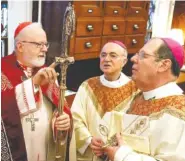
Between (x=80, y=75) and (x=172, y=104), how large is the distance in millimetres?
1771

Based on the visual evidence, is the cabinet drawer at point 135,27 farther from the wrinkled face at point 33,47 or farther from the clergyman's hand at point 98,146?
the clergyman's hand at point 98,146

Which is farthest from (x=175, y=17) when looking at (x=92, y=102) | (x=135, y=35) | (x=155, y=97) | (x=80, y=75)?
(x=155, y=97)

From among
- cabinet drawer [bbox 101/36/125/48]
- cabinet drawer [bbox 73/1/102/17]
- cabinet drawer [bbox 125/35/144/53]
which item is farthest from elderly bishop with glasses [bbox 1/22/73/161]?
cabinet drawer [bbox 125/35/144/53]

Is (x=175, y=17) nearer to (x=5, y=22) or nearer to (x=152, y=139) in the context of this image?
(x=5, y=22)

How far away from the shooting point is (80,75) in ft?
10.2

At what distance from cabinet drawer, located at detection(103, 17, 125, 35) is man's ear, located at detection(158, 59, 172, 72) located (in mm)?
1411

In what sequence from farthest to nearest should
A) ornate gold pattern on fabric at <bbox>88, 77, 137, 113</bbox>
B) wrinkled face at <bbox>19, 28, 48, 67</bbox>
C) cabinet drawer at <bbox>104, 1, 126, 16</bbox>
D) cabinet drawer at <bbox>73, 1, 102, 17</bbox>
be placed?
cabinet drawer at <bbox>104, 1, 126, 16</bbox>, cabinet drawer at <bbox>73, 1, 102, 17</bbox>, ornate gold pattern on fabric at <bbox>88, 77, 137, 113</bbox>, wrinkled face at <bbox>19, 28, 48, 67</bbox>

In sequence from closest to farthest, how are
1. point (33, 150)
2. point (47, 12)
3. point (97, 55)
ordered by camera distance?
point (33, 150), point (47, 12), point (97, 55)

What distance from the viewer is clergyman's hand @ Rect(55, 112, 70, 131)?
1.64 metres

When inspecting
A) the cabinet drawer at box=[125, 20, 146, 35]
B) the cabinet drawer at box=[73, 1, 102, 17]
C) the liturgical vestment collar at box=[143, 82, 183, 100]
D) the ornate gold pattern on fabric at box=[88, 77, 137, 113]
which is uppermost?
the cabinet drawer at box=[73, 1, 102, 17]

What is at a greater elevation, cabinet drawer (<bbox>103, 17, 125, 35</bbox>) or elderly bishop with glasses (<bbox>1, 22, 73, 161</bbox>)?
cabinet drawer (<bbox>103, 17, 125, 35</bbox>)

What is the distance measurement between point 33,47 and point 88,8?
3.16ft

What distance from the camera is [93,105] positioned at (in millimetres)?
2207

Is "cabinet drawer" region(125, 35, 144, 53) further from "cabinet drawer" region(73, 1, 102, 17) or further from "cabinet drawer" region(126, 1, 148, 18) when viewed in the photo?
"cabinet drawer" region(73, 1, 102, 17)
